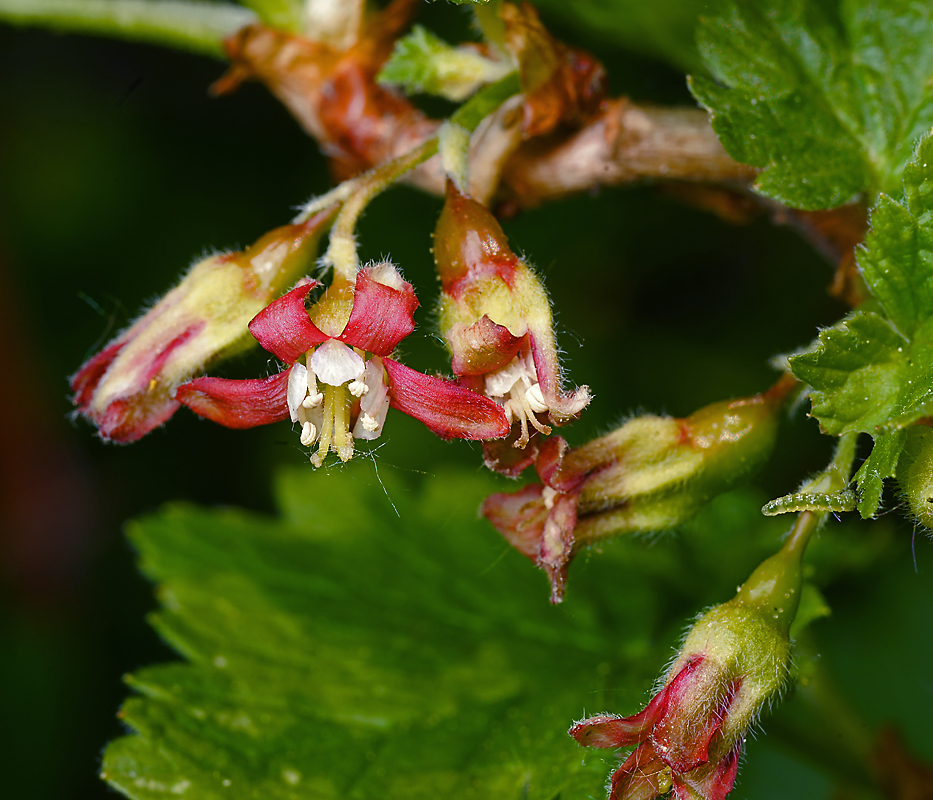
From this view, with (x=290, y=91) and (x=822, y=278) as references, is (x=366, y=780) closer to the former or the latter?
(x=290, y=91)

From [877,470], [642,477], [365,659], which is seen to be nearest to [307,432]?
[642,477]

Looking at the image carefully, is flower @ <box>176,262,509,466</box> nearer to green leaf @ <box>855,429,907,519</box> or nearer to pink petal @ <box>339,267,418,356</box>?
pink petal @ <box>339,267,418,356</box>

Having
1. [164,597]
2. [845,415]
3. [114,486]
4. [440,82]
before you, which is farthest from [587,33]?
[114,486]

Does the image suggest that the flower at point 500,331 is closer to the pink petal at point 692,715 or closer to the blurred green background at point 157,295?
the pink petal at point 692,715

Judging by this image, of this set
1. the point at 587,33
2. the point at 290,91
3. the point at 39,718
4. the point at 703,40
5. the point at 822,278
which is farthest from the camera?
the point at 39,718

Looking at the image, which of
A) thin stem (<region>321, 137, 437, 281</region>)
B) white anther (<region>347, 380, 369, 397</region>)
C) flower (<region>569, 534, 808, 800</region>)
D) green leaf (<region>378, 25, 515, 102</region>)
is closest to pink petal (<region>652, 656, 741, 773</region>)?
flower (<region>569, 534, 808, 800</region>)

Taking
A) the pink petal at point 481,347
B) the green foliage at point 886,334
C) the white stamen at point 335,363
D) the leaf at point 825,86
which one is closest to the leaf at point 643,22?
the leaf at point 825,86
